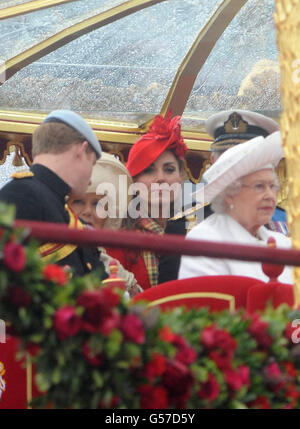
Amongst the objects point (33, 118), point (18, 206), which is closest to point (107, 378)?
point (18, 206)

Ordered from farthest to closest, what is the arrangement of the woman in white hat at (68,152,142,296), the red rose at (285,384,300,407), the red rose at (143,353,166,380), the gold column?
the woman in white hat at (68,152,142,296), the gold column, the red rose at (285,384,300,407), the red rose at (143,353,166,380)

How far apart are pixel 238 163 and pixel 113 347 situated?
5.72ft

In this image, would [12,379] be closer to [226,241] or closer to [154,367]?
[226,241]

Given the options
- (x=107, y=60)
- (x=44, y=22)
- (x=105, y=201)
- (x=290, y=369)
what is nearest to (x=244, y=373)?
(x=290, y=369)

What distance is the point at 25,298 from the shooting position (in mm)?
1785

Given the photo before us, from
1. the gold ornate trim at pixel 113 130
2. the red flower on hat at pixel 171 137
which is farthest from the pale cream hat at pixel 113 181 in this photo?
the gold ornate trim at pixel 113 130

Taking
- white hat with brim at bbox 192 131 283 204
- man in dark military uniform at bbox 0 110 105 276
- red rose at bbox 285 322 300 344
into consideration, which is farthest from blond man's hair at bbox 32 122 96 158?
red rose at bbox 285 322 300 344

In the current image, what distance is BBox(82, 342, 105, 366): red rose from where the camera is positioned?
1.80 metres

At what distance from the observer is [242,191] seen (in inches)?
137

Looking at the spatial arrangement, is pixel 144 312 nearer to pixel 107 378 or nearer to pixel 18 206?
pixel 107 378

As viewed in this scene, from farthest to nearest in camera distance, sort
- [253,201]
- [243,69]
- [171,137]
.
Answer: [243,69] → [171,137] → [253,201]

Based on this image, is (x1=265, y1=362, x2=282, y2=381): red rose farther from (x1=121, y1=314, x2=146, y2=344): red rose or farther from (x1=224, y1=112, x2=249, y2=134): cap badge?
(x1=224, y1=112, x2=249, y2=134): cap badge

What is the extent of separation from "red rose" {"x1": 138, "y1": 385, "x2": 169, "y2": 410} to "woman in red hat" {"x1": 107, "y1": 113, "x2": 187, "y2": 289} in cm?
193

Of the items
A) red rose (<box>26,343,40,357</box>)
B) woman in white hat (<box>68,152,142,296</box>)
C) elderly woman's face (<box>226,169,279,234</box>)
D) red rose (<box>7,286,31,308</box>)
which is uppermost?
woman in white hat (<box>68,152,142,296</box>)
